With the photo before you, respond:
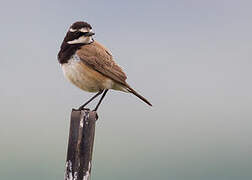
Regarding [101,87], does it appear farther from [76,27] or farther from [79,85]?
[76,27]

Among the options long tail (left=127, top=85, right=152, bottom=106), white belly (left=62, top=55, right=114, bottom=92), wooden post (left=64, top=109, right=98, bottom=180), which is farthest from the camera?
long tail (left=127, top=85, right=152, bottom=106)

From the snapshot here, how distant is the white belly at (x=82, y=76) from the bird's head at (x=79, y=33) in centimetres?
35

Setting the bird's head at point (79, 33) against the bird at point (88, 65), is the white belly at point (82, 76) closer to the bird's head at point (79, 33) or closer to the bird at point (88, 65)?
the bird at point (88, 65)

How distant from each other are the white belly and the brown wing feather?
82 millimetres

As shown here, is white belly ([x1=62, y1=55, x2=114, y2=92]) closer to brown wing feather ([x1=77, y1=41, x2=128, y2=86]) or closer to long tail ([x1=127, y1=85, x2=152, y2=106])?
brown wing feather ([x1=77, y1=41, x2=128, y2=86])

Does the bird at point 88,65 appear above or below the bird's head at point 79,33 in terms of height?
below

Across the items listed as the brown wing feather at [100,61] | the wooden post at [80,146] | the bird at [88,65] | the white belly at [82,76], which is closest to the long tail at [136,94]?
the bird at [88,65]

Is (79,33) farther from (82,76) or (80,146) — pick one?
(80,146)

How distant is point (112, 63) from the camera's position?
779 centimetres

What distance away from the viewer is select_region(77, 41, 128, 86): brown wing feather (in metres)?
7.54

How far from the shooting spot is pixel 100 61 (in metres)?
7.65

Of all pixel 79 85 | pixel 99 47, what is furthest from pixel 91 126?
pixel 99 47

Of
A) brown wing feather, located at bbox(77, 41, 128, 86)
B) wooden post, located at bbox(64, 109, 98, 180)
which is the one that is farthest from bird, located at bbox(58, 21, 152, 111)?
wooden post, located at bbox(64, 109, 98, 180)

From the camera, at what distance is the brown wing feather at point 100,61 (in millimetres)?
7539
